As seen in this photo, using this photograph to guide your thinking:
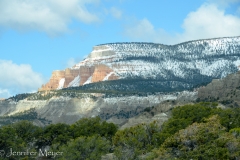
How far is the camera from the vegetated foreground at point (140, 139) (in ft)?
189

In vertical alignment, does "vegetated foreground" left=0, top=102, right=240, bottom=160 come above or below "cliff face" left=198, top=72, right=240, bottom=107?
below

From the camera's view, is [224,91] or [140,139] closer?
[140,139]

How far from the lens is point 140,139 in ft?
250

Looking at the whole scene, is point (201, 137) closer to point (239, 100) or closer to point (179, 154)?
point (179, 154)

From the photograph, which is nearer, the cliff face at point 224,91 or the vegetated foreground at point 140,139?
the vegetated foreground at point 140,139

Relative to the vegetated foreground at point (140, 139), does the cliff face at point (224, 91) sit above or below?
above

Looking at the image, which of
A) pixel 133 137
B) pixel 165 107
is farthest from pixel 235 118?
pixel 165 107

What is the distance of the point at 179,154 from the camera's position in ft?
190

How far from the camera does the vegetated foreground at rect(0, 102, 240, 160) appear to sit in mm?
57625

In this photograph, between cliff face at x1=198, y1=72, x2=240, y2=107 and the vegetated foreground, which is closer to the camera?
the vegetated foreground

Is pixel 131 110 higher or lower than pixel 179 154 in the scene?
higher

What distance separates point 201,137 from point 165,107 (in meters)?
87.7

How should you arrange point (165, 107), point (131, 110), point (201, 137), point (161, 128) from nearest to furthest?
point (201, 137)
point (161, 128)
point (165, 107)
point (131, 110)

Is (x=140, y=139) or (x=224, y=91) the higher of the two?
Answer: (x=224, y=91)
